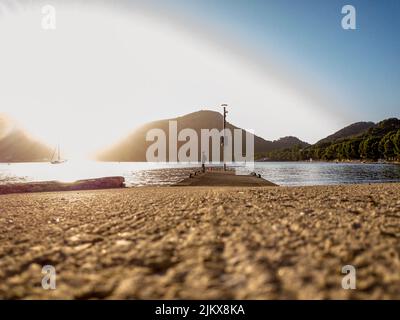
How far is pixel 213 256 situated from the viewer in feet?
16.6

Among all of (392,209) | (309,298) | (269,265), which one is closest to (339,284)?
(309,298)

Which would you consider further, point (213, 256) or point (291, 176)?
point (291, 176)

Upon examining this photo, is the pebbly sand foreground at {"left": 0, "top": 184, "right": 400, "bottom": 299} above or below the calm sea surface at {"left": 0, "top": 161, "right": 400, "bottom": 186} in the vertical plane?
above

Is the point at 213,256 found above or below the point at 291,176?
above

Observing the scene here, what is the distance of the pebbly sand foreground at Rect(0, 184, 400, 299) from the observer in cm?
390

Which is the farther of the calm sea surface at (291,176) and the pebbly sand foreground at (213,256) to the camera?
the calm sea surface at (291,176)

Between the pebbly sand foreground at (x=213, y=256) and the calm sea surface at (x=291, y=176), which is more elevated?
the pebbly sand foreground at (x=213, y=256)

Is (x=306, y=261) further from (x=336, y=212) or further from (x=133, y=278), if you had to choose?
(x=336, y=212)

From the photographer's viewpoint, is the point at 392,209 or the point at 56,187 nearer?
the point at 392,209

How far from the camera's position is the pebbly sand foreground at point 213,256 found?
12.8 feet

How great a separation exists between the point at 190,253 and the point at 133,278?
4.07 feet
